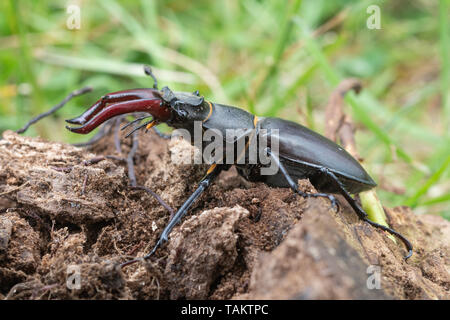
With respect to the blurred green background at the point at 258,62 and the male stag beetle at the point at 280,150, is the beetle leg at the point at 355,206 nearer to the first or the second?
the male stag beetle at the point at 280,150

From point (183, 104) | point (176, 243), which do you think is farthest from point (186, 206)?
point (183, 104)

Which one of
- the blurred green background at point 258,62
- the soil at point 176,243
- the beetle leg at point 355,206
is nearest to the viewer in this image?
the soil at point 176,243

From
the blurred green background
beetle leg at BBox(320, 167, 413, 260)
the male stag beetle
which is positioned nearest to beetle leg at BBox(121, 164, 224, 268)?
the male stag beetle

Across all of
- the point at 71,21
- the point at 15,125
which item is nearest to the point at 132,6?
the point at 71,21

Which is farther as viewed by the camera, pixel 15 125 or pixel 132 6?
pixel 132 6

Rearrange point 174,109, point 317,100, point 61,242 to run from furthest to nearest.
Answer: point 317,100 → point 174,109 → point 61,242

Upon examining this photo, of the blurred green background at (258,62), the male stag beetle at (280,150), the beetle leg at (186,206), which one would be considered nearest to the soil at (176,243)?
the beetle leg at (186,206)
